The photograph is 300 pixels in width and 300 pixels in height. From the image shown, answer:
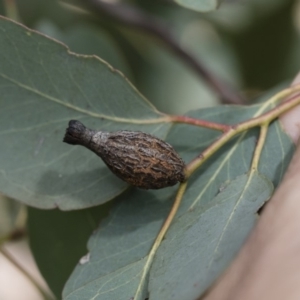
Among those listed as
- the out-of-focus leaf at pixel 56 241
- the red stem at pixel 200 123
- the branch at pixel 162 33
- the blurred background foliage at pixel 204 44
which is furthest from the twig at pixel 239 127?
the blurred background foliage at pixel 204 44

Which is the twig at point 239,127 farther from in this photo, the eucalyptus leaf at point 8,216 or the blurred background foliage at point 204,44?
the blurred background foliage at point 204,44

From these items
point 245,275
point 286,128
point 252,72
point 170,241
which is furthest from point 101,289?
point 252,72

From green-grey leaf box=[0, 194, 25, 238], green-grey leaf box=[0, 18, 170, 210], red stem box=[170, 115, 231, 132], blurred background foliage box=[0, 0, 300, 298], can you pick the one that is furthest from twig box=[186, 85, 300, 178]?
blurred background foliage box=[0, 0, 300, 298]

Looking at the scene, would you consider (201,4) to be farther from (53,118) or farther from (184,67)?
(184,67)

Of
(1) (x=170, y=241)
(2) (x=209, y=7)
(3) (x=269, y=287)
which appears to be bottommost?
(1) (x=170, y=241)

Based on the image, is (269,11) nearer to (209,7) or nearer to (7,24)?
(209,7)

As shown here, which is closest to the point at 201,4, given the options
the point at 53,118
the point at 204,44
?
the point at 53,118
